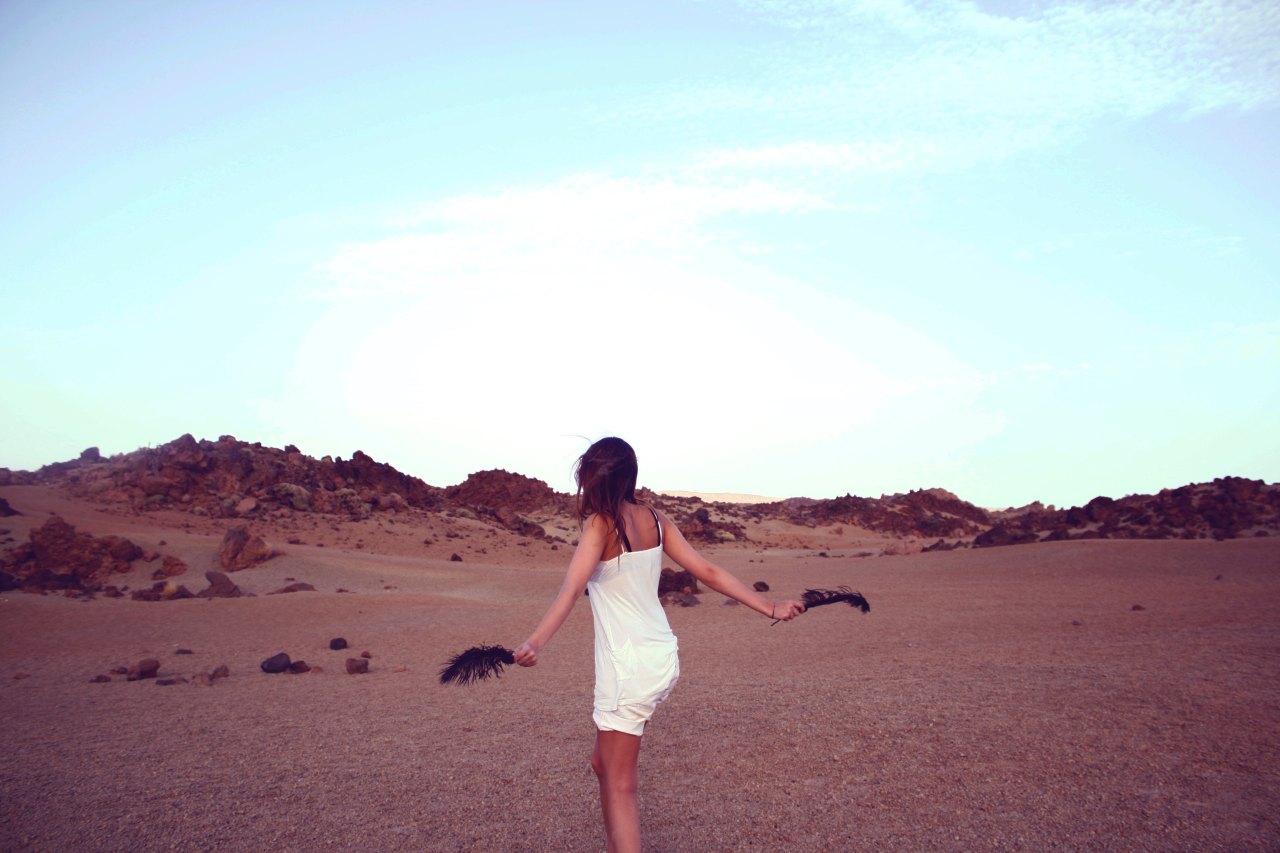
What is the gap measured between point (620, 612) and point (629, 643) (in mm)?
128

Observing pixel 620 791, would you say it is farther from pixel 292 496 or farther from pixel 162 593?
pixel 292 496

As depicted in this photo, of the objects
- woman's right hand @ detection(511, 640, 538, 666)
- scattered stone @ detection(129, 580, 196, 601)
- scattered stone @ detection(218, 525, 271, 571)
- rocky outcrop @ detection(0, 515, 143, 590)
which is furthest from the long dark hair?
scattered stone @ detection(218, 525, 271, 571)

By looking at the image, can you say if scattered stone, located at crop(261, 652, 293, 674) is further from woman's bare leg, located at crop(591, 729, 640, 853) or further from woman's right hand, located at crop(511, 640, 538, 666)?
woman's right hand, located at crop(511, 640, 538, 666)

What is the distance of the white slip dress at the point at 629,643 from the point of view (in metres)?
3.96

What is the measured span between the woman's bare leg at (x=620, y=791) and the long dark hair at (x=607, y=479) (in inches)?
31.6

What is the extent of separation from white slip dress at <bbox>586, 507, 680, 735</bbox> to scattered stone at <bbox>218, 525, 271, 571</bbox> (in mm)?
13083

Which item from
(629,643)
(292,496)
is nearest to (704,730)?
(629,643)

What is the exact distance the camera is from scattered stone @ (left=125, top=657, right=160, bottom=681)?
29.9ft

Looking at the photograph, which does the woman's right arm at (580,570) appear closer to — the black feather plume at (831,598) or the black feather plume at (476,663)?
the black feather plume at (476,663)

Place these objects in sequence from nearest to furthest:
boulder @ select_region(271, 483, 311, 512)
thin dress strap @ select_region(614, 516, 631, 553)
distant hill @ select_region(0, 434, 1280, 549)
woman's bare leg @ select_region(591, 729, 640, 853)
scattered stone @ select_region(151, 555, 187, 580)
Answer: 1. woman's bare leg @ select_region(591, 729, 640, 853)
2. thin dress strap @ select_region(614, 516, 631, 553)
3. scattered stone @ select_region(151, 555, 187, 580)
4. distant hill @ select_region(0, 434, 1280, 549)
5. boulder @ select_region(271, 483, 311, 512)

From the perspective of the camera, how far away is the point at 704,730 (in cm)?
657

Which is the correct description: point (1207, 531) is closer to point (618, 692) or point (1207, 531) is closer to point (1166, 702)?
point (1166, 702)

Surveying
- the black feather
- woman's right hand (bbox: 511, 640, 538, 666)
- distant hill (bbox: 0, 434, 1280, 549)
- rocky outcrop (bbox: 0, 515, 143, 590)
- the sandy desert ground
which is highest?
distant hill (bbox: 0, 434, 1280, 549)

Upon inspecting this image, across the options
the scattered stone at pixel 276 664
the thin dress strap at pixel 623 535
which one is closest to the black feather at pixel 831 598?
the thin dress strap at pixel 623 535
